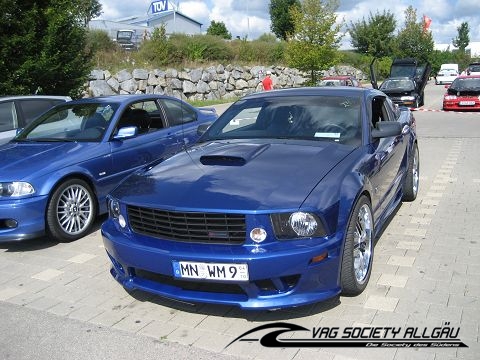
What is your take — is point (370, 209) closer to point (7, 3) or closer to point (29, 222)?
point (29, 222)

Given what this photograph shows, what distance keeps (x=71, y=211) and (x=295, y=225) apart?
3060 millimetres

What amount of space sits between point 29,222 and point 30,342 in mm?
1886

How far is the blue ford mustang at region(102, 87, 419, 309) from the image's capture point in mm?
3152

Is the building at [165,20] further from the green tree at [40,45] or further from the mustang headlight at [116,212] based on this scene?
the mustang headlight at [116,212]

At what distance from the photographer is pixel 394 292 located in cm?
382

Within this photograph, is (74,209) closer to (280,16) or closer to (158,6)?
(280,16)

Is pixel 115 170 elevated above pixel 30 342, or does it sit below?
above

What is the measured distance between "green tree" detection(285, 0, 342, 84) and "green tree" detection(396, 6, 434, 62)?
3350cm

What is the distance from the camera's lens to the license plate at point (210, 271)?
3.09m

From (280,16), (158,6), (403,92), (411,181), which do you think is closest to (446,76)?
(280,16)

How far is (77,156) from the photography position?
549cm

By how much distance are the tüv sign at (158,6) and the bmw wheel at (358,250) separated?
209 ft

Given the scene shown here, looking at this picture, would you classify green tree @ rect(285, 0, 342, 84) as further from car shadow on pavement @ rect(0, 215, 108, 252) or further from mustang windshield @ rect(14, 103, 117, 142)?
car shadow on pavement @ rect(0, 215, 108, 252)

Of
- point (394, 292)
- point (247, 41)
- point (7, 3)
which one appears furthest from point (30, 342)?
point (247, 41)
